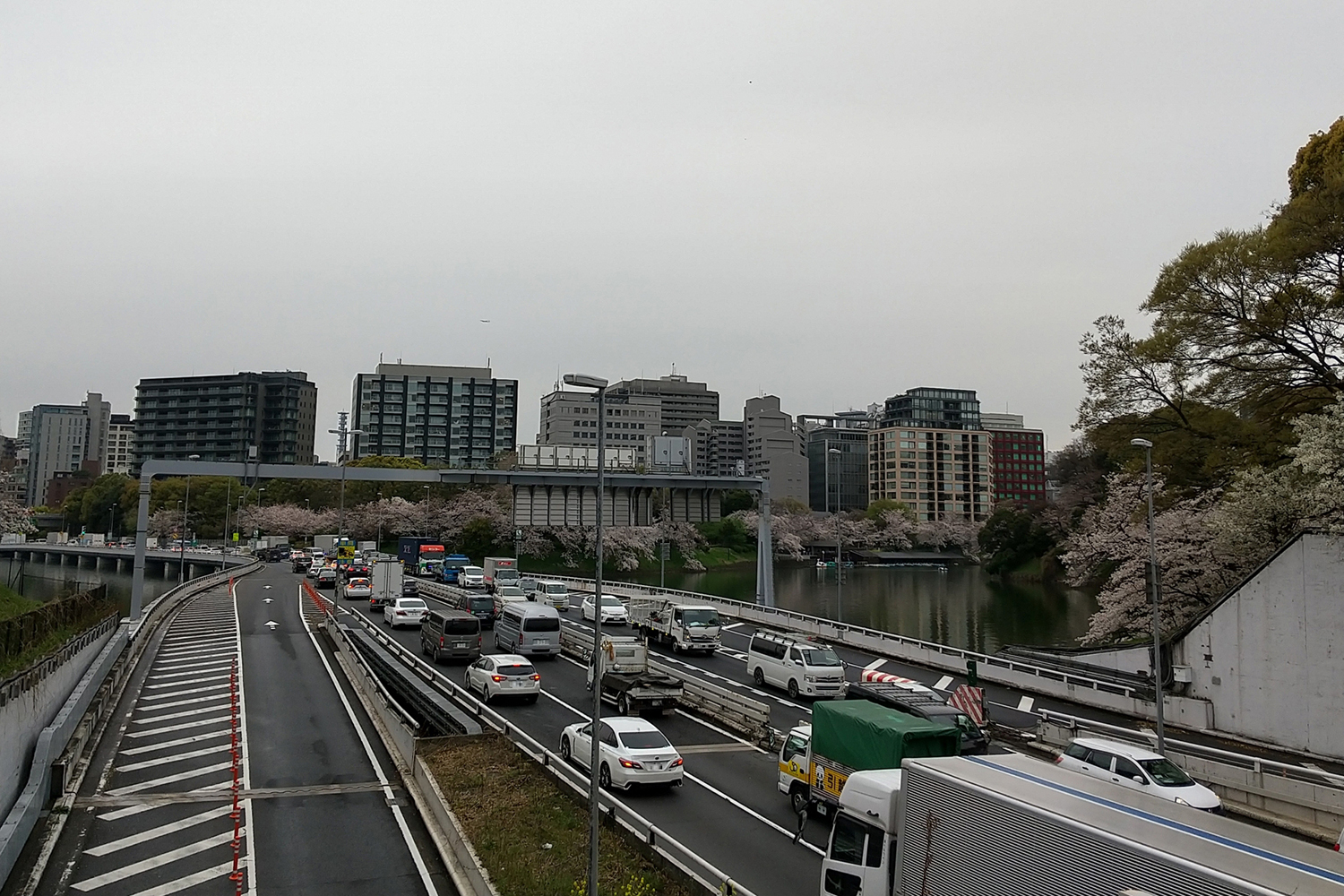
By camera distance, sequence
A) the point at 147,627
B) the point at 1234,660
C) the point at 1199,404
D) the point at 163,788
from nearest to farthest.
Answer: the point at 163,788
the point at 1234,660
the point at 1199,404
the point at 147,627

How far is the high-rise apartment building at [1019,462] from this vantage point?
627 ft

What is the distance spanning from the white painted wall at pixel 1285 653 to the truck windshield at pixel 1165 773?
8.97 meters

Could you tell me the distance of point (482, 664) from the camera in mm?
30438

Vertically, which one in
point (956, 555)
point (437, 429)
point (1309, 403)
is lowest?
point (956, 555)

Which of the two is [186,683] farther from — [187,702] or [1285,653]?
[1285,653]

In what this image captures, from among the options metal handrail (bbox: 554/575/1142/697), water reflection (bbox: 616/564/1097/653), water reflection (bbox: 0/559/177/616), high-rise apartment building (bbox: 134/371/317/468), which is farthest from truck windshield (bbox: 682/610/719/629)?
high-rise apartment building (bbox: 134/371/317/468)

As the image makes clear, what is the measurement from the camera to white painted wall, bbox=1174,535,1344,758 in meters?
24.9

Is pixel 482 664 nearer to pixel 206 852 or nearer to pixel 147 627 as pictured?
pixel 206 852

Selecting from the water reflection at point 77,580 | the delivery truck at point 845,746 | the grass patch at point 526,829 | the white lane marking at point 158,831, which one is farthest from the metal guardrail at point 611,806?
the water reflection at point 77,580

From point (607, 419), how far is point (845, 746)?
16391 centimetres

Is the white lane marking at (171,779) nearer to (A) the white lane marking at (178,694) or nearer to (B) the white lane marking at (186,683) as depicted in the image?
(A) the white lane marking at (178,694)

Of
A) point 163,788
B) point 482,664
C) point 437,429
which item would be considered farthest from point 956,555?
point 163,788

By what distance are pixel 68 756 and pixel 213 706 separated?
824 cm

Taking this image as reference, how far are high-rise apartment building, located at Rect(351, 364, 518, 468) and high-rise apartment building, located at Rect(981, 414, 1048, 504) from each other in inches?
4148
